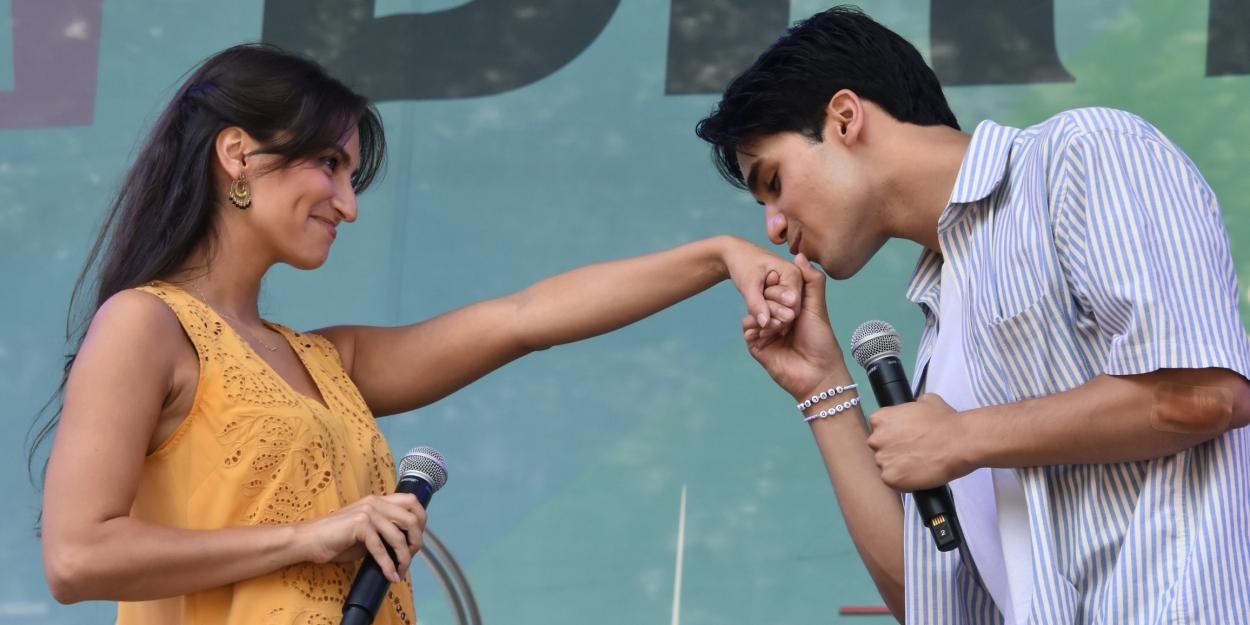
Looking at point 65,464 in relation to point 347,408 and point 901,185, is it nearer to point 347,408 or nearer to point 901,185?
point 347,408

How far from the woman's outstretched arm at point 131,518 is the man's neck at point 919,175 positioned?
0.83 m

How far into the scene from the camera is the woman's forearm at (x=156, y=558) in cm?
152

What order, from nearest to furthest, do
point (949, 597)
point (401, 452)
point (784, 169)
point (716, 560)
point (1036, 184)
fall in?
point (1036, 184) → point (949, 597) → point (784, 169) → point (716, 560) → point (401, 452)

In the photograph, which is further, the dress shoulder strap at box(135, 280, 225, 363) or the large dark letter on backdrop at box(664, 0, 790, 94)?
the large dark letter on backdrop at box(664, 0, 790, 94)

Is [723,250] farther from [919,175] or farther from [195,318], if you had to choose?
[195,318]

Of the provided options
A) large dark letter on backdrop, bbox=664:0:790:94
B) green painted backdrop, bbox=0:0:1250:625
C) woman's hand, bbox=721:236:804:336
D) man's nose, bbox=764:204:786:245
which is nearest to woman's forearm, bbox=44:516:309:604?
woman's hand, bbox=721:236:804:336

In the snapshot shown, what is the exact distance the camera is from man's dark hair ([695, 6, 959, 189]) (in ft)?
6.33

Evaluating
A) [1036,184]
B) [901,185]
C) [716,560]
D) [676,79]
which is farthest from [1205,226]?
[676,79]

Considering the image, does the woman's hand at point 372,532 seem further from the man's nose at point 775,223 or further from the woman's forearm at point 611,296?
the man's nose at point 775,223

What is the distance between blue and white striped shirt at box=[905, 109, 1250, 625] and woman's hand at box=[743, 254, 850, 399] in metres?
0.36

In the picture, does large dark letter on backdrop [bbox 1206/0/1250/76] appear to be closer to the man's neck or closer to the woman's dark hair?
the man's neck

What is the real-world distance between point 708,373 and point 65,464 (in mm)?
1897

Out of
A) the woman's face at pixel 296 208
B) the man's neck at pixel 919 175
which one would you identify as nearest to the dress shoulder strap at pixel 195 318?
the woman's face at pixel 296 208

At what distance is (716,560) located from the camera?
306 centimetres
